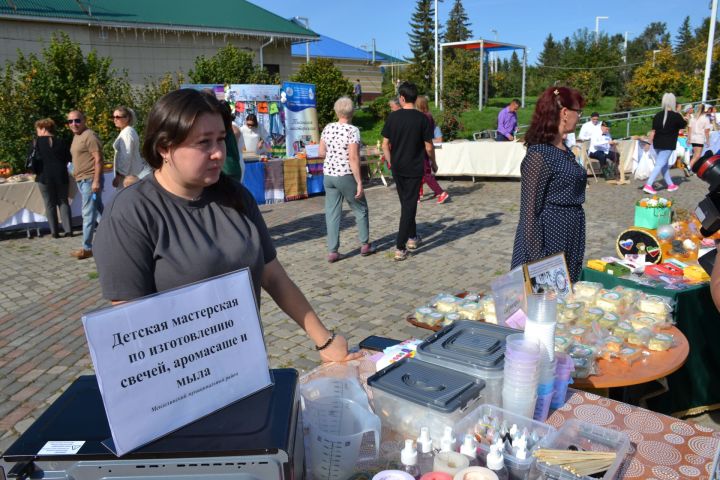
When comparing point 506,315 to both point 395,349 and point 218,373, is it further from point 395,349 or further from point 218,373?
point 218,373

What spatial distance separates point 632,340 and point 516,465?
1.51m

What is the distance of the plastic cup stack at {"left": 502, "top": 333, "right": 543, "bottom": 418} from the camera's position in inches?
62.8

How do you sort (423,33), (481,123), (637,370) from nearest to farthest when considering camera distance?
(637,370) < (481,123) < (423,33)

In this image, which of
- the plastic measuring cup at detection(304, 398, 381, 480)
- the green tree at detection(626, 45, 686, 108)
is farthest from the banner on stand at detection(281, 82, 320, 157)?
the green tree at detection(626, 45, 686, 108)

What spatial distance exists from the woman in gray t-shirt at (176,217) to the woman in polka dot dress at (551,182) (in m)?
2.12

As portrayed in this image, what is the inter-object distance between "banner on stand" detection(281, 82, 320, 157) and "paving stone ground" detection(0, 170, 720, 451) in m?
2.40

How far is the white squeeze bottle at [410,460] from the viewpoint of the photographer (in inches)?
53.7

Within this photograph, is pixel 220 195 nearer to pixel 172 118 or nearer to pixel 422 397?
pixel 172 118

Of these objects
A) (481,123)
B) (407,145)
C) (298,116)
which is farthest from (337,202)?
(481,123)

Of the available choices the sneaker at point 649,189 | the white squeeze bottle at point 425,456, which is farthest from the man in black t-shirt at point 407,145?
the sneaker at point 649,189

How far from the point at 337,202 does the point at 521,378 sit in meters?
4.94

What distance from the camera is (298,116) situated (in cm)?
1255

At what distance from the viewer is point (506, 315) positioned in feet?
7.96

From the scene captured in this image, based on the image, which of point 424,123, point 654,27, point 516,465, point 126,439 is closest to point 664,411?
point 516,465
